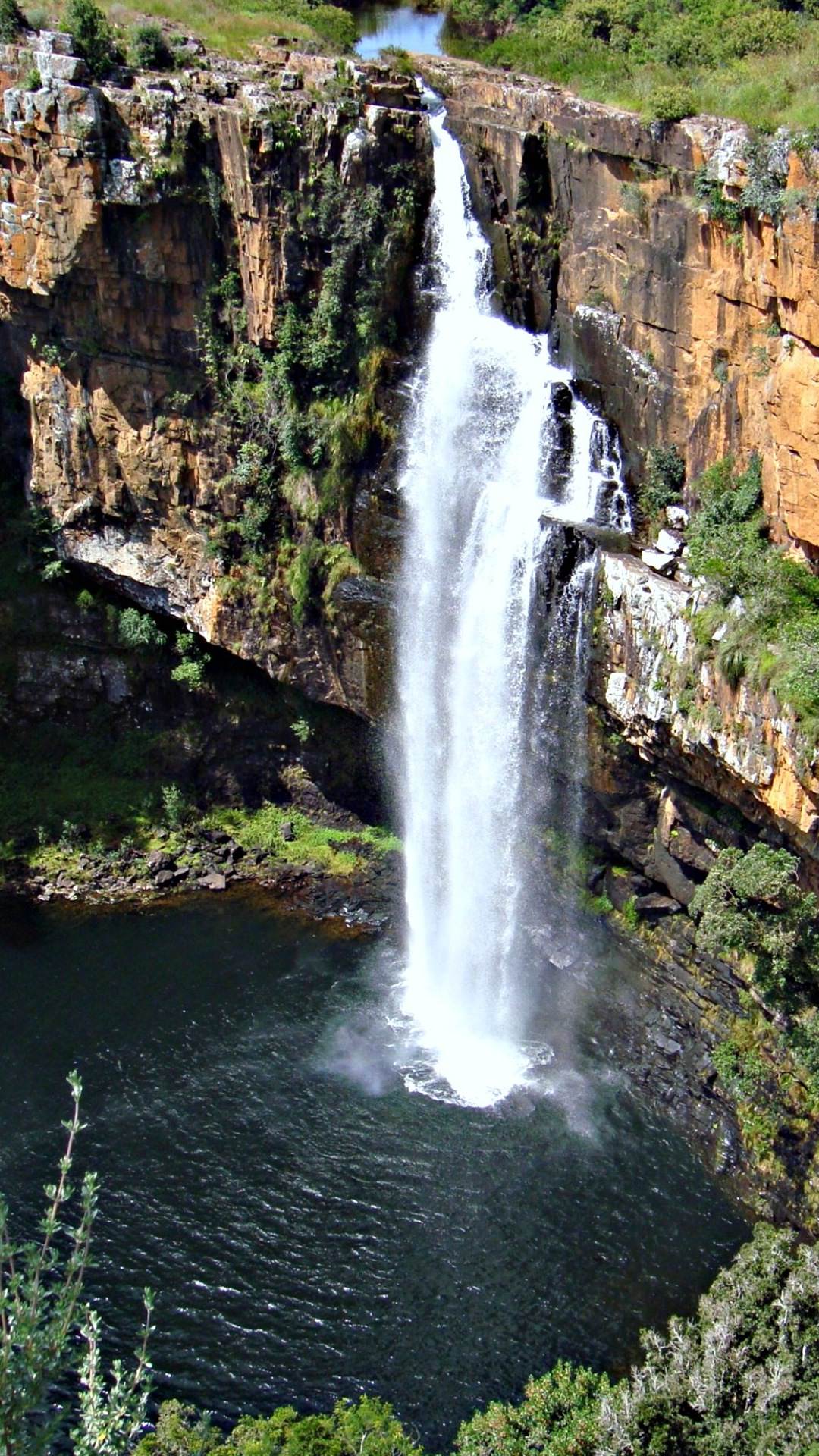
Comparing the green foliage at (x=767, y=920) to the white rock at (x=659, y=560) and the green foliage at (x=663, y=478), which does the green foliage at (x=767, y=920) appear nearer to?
the white rock at (x=659, y=560)

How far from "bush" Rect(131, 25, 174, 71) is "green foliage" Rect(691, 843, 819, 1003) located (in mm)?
24075

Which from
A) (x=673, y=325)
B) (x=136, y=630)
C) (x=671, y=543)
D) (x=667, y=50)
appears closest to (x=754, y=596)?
(x=671, y=543)

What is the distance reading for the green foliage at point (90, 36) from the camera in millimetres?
31141

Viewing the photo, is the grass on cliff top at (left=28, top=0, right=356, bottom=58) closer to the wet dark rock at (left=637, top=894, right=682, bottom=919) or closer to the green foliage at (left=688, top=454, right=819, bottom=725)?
the green foliage at (left=688, top=454, right=819, bottom=725)

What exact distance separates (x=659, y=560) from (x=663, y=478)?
221 cm

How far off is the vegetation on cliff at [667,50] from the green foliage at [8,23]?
12989 mm

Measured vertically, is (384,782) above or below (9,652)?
below

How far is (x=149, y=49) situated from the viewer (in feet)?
106

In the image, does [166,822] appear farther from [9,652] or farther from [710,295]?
[710,295]

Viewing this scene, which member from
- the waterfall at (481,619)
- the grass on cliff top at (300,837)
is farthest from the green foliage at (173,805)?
the waterfall at (481,619)

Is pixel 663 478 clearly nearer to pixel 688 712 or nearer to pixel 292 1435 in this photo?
pixel 688 712

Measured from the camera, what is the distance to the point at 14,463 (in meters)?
36.9

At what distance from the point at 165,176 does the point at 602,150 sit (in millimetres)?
10225

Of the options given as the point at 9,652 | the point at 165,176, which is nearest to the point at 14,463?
the point at 9,652
